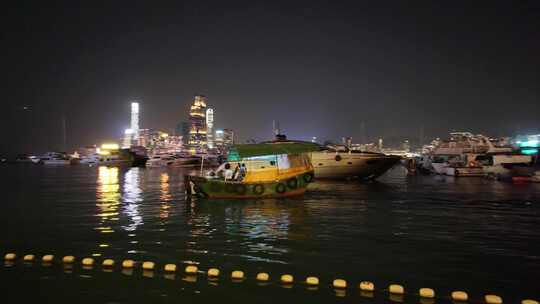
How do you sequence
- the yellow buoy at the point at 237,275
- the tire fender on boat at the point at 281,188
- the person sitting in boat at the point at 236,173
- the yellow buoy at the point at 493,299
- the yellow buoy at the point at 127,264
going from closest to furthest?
the yellow buoy at the point at 493,299
the yellow buoy at the point at 237,275
the yellow buoy at the point at 127,264
the tire fender on boat at the point at 281,188
the person sitting in boat at the point at 236,173

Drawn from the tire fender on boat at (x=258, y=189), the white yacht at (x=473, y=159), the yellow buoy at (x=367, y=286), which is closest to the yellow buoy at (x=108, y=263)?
the yellow buoy at (x=367, y=286)

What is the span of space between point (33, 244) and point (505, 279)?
15.3m

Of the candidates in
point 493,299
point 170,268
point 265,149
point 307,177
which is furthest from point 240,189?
point 493,299

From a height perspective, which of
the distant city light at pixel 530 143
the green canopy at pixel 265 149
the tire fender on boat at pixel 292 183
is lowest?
the tire fender on boat at pixel 292 183

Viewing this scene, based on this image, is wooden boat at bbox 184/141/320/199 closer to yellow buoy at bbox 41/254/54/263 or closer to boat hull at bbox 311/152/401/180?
yellow buoy at bbox 41/254/54/263

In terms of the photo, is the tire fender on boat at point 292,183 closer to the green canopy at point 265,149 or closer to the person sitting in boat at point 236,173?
the green canopy at point 265,149

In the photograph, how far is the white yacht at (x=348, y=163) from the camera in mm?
48156

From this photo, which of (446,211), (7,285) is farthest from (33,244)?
(446,211)

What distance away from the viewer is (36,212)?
2458cm

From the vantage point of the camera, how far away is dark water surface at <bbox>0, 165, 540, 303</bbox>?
10.7 meters

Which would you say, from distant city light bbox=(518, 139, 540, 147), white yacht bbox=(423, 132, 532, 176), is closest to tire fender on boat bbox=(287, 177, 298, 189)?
white yacht bbox=(423, 132, 532, 176)

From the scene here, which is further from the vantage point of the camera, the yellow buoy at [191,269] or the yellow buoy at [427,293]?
the yellow buoy at [191,269]

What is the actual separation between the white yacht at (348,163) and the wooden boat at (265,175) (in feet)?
52.3

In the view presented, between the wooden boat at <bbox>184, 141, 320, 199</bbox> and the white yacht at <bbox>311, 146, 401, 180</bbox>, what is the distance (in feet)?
52.3
